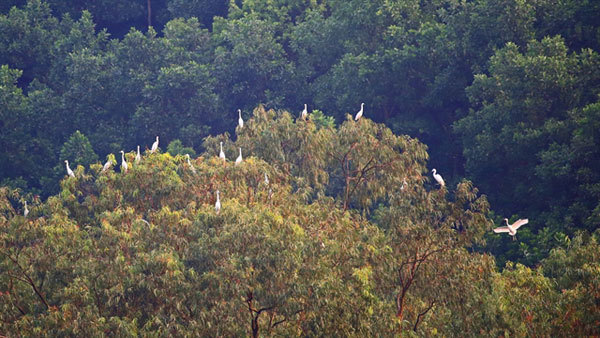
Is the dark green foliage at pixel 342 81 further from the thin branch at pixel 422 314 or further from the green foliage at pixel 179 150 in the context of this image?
the thin branch at pixel 422 314

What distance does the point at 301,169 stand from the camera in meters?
18.6

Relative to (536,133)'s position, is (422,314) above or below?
below

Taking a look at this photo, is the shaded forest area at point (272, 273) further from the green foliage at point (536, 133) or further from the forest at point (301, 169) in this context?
the green foliage at point (536, 133)

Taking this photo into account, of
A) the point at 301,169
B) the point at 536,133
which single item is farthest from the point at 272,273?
the point at 536,133

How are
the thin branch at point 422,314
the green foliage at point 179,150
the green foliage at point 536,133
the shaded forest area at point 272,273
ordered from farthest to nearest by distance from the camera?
the green foliage at point 179,150, the green foliage at point 536,133, the thin branch at point 422,314, the shaded forest area at point 272,273

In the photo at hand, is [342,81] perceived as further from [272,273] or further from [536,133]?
[272,273]

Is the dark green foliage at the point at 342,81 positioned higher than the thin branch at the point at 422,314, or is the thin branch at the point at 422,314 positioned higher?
the dark green foliage at the point at 342,81

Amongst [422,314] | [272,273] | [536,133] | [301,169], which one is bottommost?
[422,314]

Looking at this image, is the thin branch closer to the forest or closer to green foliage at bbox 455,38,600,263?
the forest

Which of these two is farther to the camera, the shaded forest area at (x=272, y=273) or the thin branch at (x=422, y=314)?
the thin branch at (x=422, y=314)

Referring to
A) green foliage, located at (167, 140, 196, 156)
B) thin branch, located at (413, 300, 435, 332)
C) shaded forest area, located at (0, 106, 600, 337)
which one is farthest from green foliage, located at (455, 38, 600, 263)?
green foliage, located at (167, 140, 196, 156)

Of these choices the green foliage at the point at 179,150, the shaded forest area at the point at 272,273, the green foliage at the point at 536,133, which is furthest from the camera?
the green foliage at the point at 179,150

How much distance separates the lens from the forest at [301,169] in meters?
12.3

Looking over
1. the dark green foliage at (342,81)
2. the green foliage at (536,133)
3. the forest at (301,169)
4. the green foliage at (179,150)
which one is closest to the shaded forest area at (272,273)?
the forest at (301,169)
